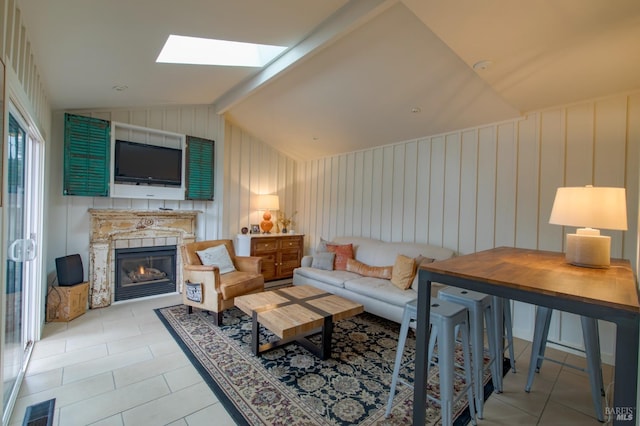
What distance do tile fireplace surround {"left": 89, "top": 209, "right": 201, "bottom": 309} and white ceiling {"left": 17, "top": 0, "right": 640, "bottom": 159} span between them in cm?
149

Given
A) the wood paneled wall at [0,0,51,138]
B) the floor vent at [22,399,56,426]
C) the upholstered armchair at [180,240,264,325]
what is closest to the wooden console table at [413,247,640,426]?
the floor vent at [22,399,56,426]

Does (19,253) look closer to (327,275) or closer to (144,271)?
(144,271)

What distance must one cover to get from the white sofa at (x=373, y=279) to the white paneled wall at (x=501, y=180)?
289 mm

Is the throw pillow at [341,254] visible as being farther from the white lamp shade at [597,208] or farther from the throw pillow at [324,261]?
the white lamp shade at [597,208]

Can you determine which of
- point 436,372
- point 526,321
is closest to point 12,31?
point 436,372

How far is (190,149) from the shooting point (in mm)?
4508

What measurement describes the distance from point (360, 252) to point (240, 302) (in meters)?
2.19

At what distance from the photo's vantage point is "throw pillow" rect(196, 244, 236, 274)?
12.4 feet

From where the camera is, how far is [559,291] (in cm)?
114

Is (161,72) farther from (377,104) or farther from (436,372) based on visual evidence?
(436,372)

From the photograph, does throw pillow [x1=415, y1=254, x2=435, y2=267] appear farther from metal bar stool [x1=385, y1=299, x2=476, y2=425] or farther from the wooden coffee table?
metal bar stool [x1=385, y1=299, x2=476, y2=425]

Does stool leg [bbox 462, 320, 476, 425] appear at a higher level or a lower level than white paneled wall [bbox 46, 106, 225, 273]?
lower

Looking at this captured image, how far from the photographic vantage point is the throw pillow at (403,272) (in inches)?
135

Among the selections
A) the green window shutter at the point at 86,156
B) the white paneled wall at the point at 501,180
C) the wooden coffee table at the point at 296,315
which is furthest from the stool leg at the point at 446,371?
the green window shutter at the point at 86,156
